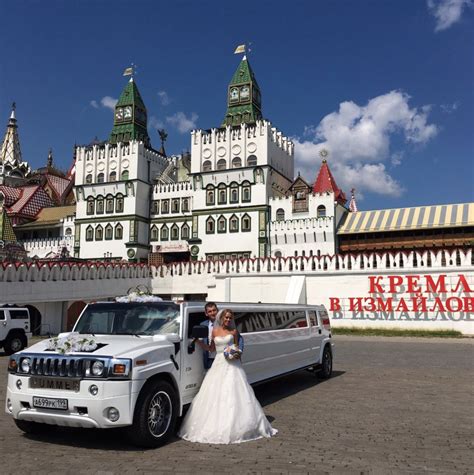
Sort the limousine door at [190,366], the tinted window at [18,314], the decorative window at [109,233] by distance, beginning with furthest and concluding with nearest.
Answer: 1. the decorative window at [109,233]
2. the tinted window at [18,314]
3. the limousine door at [190,366]

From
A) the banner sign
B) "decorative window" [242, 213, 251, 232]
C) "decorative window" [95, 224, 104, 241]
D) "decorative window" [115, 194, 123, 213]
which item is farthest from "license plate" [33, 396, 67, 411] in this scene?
"decorative window" [95, 224, 104, 241]

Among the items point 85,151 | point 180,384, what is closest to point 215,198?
point 85,151

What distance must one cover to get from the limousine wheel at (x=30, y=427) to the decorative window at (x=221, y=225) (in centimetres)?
3539

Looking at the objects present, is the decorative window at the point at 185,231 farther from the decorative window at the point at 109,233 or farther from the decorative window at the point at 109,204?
the decorative window at the point at 109,204

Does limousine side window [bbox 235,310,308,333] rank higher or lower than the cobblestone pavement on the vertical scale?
higher

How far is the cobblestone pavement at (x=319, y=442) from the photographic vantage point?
208 inches

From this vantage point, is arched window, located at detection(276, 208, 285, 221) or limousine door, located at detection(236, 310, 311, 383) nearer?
limousine door, located at detection(236, 310, 311, 383)

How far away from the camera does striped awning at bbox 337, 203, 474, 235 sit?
3497cm

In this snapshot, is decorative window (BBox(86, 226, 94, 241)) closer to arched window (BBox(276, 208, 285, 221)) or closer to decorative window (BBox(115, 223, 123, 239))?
decorative window (BBox(115, 223, 123, 239))

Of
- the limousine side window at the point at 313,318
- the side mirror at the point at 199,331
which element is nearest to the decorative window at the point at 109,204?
the limousine side window at the point at 313,318

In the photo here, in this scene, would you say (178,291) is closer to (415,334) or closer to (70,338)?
(415,334)

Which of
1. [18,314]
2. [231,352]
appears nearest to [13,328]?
[18,314]

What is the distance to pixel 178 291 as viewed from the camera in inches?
1398

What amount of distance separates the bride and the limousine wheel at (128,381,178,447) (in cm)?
28
